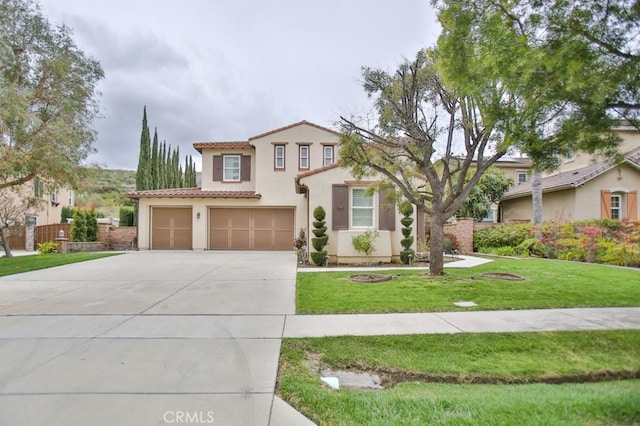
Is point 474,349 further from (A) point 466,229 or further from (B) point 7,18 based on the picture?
(B) point 7,18

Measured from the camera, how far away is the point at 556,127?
18.6 ft

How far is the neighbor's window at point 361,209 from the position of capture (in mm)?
13859

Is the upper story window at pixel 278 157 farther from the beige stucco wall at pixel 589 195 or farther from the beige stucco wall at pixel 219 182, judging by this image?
the beige stucco wall at pixel 589 195

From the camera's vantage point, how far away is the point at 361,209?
13891 millimetres

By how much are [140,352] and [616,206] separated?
22134 mm

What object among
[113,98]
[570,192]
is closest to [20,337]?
[113,98]

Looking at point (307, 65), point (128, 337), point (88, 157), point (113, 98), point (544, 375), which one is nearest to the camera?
point (544, 375)

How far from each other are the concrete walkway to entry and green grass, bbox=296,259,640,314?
422 millimetres

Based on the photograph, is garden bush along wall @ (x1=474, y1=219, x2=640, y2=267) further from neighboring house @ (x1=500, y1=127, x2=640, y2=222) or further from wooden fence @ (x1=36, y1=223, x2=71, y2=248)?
wooden fence @ (x1=36, y1=223, x2=71, y2=248)

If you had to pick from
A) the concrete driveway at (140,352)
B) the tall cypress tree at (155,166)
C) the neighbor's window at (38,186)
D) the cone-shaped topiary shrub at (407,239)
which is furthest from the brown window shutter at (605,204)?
the tall cypress tree at (155,166)

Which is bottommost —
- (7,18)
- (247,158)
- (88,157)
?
(88,157)

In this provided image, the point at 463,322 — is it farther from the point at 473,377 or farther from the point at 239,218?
the point at 239,218

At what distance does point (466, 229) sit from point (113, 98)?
17.8 m

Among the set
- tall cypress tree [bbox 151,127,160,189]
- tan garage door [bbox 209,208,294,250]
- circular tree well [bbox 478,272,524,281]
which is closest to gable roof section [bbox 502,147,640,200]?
circular tree well [bbox 478,272,524,281]
